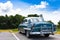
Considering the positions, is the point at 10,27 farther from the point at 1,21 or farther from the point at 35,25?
the point at 35,25

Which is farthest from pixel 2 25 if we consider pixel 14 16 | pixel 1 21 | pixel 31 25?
pixel 31 25

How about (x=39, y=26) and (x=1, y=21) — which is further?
(x=1, y=21)

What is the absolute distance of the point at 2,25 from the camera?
3052 centimetres

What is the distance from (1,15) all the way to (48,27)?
18.4m

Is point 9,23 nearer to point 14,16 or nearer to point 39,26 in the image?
point 14,16

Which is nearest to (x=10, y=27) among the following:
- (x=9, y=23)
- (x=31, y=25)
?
(x=9, y=23)

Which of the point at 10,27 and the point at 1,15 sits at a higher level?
the point at 1,15

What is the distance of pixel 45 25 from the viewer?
1388 centimetres

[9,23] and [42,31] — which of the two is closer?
[42,31]

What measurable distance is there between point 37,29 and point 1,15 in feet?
60.3

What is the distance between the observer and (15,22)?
103ft

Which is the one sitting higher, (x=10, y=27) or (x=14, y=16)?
(x=14, y=16)

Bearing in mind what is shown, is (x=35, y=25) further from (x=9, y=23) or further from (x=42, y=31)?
(x=9, y=23)

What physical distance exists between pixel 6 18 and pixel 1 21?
→ 1.02 metres
